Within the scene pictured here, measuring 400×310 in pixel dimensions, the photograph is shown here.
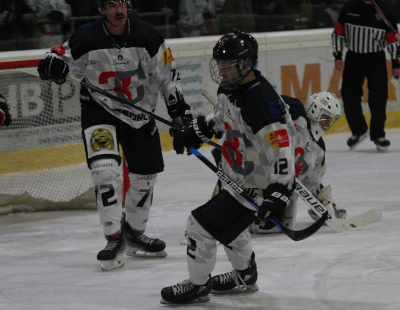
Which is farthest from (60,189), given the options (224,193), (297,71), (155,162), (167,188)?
(297,71)

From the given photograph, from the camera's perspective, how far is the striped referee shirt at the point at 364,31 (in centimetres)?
599

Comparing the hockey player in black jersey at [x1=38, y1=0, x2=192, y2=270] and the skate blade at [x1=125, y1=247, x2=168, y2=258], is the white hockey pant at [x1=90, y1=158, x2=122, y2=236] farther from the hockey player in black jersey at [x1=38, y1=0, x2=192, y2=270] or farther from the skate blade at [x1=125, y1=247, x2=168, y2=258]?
the skate blade at [x1=125, y1=247, x2=168, y2=258]

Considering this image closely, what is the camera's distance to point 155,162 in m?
3.33

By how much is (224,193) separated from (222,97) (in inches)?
14.2

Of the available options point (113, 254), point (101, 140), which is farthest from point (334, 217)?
point (101, 140)

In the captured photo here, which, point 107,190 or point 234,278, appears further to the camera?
point 107,190

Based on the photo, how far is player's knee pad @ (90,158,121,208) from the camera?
3.10 metres

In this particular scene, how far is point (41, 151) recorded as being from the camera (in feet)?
14.8

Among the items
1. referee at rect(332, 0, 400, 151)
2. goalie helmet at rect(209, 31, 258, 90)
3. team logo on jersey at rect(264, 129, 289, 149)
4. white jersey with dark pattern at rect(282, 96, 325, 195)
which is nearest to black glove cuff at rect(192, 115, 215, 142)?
goalie helmet at rect(209, 31, 258, 90)

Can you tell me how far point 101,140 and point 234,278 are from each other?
90 centimetres

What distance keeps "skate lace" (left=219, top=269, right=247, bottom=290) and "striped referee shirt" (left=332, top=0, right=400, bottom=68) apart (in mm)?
3736

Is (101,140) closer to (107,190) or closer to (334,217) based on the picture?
(107,190)

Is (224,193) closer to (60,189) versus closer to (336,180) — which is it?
(60,189)

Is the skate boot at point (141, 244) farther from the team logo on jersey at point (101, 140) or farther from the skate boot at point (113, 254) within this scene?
the team logo on jersey at point (101, 140)
